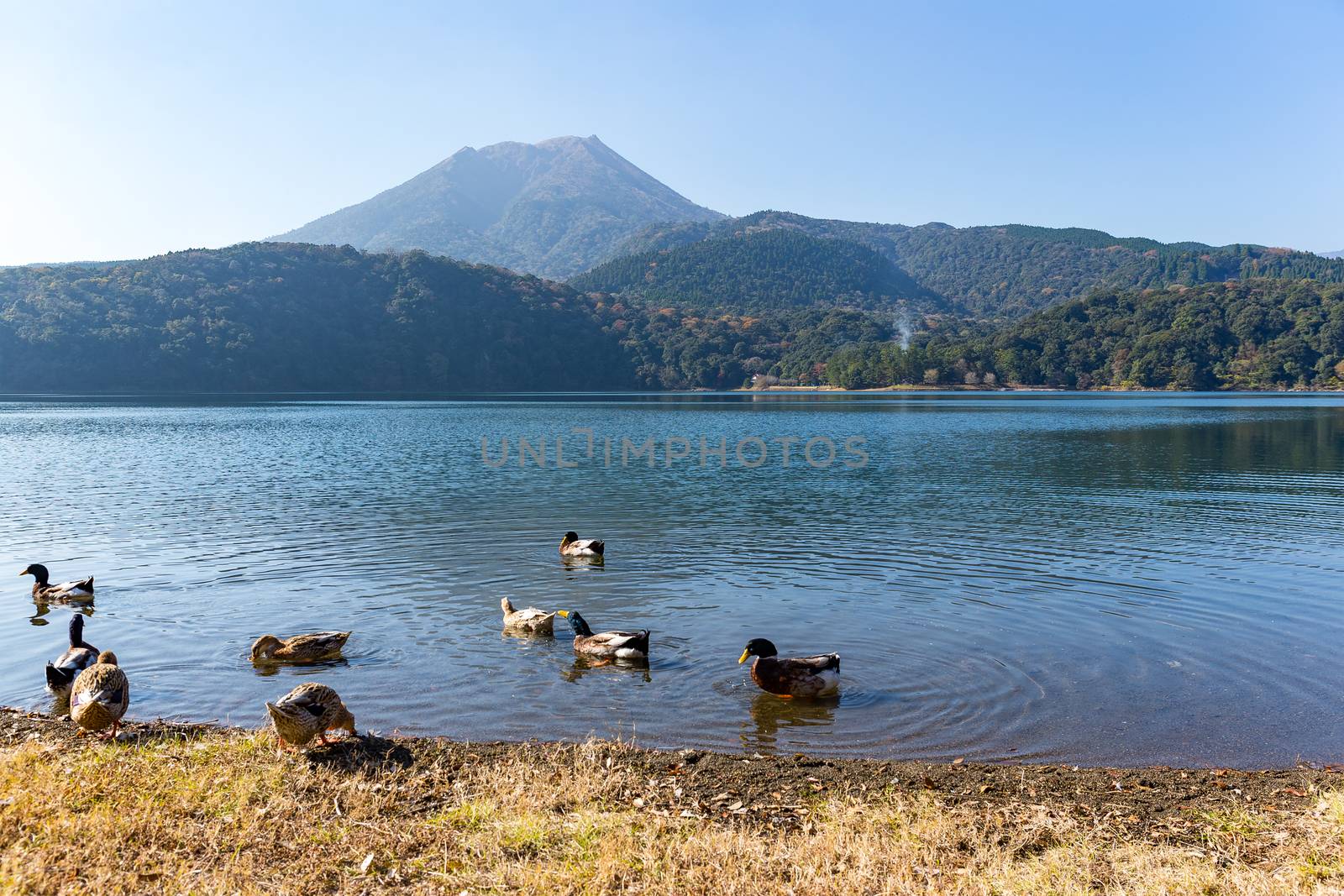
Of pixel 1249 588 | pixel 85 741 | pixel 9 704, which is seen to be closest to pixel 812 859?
pixel 85 741

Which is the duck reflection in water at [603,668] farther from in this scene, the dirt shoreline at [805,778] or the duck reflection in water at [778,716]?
the dirt shoreline at [805,778]

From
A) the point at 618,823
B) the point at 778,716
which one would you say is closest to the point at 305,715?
the point at 618,823

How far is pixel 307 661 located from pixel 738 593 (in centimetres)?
830

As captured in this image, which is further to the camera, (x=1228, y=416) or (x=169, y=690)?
(x=1228, y=416)

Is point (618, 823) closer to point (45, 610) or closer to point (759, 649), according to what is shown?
point (759, 649)

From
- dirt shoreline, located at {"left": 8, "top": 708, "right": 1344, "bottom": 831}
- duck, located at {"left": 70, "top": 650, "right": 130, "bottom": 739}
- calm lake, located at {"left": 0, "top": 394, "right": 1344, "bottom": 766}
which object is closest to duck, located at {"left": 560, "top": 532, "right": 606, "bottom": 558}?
calm lake, located at {"left": 0, "top": 394, "right": 1344, "bottom": 766}

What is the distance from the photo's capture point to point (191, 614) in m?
16.2

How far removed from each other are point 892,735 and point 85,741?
29.7 ft

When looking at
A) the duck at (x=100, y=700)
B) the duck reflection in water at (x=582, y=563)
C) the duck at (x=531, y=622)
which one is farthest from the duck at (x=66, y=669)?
the duck reflection in water at (x=582, y=563)

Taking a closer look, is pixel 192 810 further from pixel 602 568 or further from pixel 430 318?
pixel 430 318

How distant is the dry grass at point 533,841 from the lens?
6484 mm

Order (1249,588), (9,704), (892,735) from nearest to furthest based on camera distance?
(892,735)
(9,704)
(1249,588)

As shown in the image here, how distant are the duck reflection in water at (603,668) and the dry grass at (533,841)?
4355mm

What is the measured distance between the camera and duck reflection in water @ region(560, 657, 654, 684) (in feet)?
43.4
